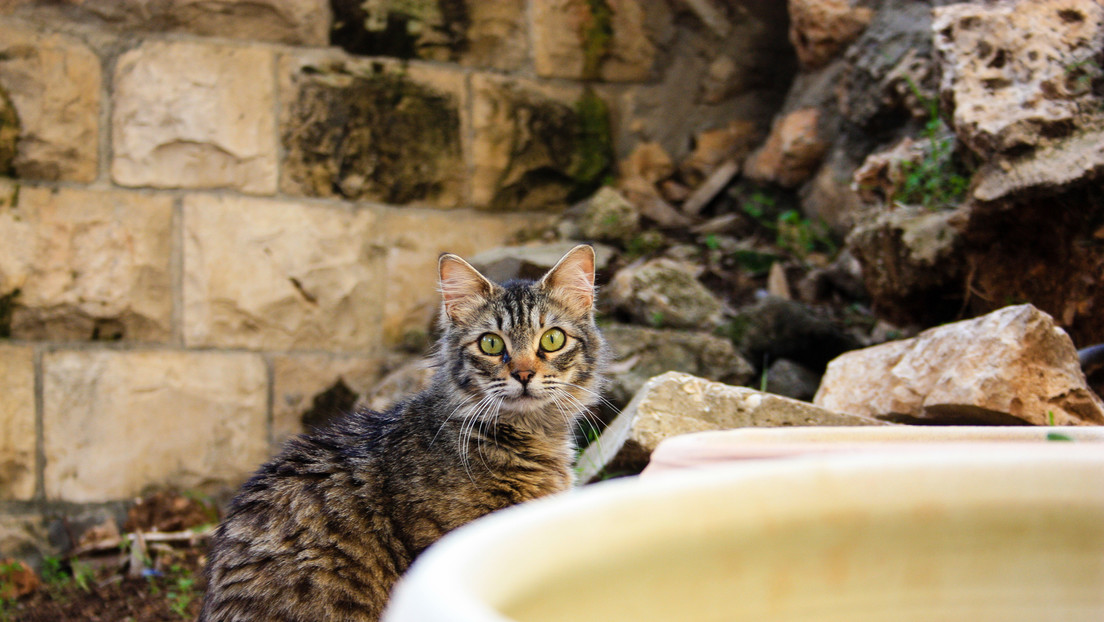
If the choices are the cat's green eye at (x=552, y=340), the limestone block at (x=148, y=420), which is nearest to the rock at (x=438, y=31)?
the limestone block at (x=148, y=420)

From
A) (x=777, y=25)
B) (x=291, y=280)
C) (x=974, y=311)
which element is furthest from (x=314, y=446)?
(x=777, y=25)

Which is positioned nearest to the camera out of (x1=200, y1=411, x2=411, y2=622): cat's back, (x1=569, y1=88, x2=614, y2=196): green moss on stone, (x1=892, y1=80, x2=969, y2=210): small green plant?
(x1=200, y1=411, x2=411, y2=622): cat's back

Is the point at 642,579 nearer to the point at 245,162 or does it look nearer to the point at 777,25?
the point at 245,162

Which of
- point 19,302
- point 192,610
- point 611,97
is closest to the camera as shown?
point 192,610

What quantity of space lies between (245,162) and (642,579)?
3867 mm

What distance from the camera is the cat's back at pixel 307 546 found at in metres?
2.20

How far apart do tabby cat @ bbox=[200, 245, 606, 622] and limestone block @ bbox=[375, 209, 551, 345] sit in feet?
4.57

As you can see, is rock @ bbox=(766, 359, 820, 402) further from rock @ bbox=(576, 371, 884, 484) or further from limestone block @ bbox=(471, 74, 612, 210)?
limestone block @ bbox=(471, 74, 612, 210)

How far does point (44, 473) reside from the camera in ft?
12.8

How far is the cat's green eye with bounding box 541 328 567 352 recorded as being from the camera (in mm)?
2797

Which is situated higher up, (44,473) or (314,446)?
(314,446)

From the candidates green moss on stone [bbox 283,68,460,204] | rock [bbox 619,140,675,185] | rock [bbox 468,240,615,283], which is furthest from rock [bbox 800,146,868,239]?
green moss on stone [bbox 283,68,460,204]

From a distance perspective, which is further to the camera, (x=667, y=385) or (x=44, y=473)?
(x=44, y=473)

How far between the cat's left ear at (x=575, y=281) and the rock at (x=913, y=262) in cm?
141
